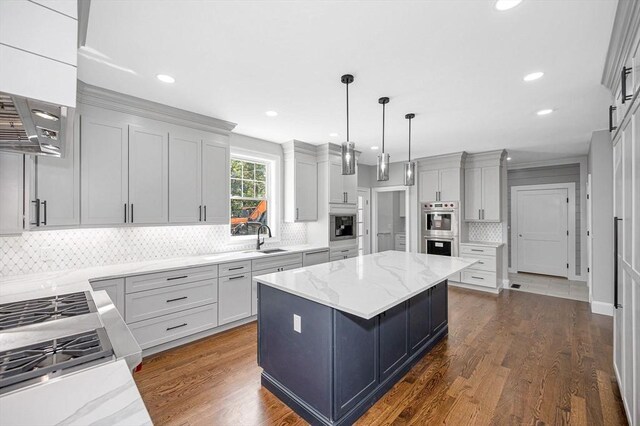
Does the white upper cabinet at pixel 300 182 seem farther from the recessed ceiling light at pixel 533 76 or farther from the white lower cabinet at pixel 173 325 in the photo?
the recessed ceiling light at pixel 533 76

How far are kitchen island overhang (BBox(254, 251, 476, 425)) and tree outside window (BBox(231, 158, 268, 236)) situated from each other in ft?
6.55

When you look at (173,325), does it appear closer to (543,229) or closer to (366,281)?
(366,281)

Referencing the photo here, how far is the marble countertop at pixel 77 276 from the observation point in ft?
6.48

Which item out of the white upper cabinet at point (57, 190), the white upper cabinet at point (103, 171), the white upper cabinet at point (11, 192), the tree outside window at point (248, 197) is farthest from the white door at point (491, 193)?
the white upper cabinet at point (11, 192)

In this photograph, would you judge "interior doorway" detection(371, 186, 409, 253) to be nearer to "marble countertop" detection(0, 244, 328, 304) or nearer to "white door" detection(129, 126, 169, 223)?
"marble countertop" detection(0, 244, 328, 304)

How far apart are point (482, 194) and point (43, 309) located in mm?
6168

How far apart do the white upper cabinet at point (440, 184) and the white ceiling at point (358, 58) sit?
1954 millimetres

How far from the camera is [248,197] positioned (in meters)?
4.41

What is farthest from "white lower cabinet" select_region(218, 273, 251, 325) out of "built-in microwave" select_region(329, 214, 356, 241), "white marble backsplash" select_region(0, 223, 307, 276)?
"built-in microwave" select_region(329, 214, 356, 241)

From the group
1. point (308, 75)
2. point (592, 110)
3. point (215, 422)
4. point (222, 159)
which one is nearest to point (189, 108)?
point (222, 159)

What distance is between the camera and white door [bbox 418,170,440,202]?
5.79m

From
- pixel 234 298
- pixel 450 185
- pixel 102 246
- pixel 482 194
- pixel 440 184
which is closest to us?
pixel 102 246

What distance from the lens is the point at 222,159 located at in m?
3.74

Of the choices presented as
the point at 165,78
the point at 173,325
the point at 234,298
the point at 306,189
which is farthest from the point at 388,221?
the point at 165,78
